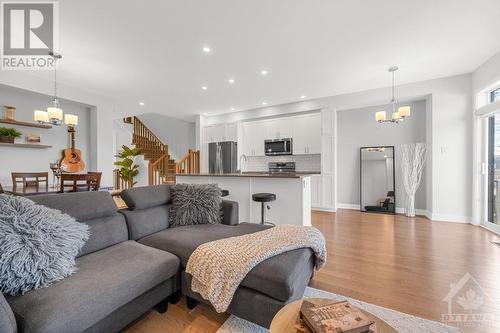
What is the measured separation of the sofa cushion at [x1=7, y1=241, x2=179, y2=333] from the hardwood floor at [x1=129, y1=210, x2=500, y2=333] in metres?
0.42

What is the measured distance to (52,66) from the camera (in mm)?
3523

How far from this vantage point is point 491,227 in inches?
142

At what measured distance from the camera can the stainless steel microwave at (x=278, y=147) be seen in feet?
19.1

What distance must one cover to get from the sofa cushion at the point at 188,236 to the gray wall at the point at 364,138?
4108 mm

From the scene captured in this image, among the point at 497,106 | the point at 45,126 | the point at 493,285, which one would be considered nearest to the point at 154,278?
the point at 493,285

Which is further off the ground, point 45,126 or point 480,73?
point 480,73

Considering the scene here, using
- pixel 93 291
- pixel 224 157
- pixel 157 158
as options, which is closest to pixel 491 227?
pixel 93 291

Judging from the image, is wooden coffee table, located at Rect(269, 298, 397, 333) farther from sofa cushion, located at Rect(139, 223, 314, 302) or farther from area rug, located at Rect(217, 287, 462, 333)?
area rug, located at Rect(217, 287, 462, 333)

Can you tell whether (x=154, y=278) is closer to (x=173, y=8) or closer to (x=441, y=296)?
(x=441, y=296)

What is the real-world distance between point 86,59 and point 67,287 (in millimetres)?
3449

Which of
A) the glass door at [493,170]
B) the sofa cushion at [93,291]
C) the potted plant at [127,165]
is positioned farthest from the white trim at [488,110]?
the potted plant at [127,165]

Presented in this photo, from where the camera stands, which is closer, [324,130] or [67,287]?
[67,287]

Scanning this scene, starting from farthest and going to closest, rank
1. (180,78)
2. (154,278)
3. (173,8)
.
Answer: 1. (180,78)
2. (173,8)
3. (154,278)

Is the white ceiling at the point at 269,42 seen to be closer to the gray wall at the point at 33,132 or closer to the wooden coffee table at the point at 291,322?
the gray wall at the point at 33,132
